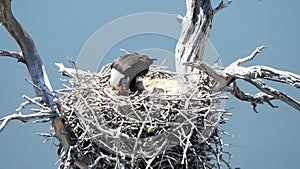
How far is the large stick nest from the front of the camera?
3.20 feet

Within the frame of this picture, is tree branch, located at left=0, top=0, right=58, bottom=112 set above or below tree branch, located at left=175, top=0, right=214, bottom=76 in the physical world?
below

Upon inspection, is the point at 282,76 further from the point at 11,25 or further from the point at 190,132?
the point at 11,25

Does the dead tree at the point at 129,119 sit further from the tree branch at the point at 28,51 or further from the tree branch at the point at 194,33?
the tree branch at the point at 194,33

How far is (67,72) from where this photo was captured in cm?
120

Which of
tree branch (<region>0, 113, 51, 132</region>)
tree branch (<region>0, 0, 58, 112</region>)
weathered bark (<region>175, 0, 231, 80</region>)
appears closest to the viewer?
tree branch (<region>0, 113, 51, 132</region>)

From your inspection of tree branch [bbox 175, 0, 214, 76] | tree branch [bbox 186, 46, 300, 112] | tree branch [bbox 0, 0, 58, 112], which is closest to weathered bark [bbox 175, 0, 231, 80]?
tree branch [bbox 175, 0, 214, 76]

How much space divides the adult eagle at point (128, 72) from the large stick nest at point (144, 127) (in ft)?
0.17

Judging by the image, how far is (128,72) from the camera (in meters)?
1.11

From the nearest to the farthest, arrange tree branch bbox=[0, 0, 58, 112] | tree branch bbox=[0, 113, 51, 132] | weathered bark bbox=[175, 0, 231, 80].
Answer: tree branch bbox=[0, 113, 51, 132]
tree branch bbox=[0, 0, 58, 112]
weathered bark bbox=[175, 0, 231, 80]

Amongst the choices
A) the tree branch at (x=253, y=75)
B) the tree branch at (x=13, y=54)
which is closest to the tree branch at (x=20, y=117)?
the tree branch at (x=13, y=54)

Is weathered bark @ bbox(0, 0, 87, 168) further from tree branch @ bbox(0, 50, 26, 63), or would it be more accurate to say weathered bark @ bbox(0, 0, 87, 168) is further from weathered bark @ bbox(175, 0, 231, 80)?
weathered bark @ bbox(175, 0, 231, 80)

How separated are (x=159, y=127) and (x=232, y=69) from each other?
0.26m

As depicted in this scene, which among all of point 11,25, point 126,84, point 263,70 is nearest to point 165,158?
point 126,84

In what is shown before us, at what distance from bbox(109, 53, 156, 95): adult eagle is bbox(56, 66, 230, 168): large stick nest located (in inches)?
2.1
